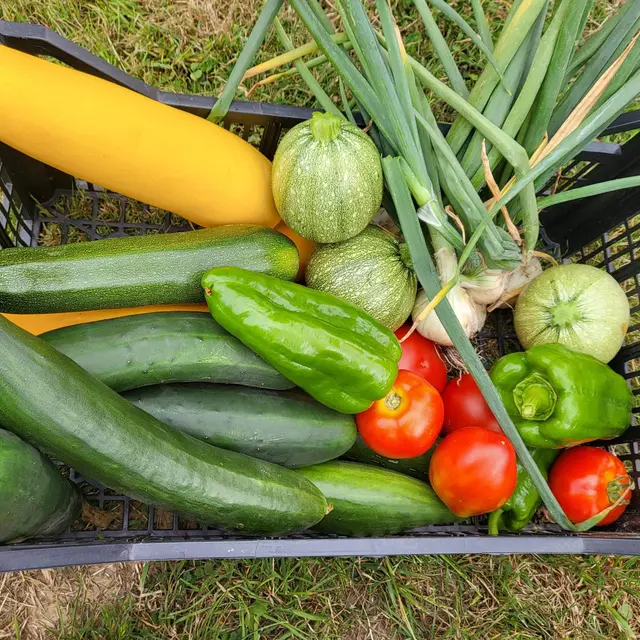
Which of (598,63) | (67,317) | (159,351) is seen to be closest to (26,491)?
(159,351)

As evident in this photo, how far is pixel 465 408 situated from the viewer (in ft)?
4.53

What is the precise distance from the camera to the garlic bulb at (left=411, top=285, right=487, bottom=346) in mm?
1312

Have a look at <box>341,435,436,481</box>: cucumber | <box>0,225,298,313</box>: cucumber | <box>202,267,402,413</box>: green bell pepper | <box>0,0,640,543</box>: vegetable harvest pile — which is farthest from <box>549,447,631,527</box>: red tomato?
<box>0,225,298,313</box>: cucumber

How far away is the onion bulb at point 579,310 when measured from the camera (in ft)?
4.39

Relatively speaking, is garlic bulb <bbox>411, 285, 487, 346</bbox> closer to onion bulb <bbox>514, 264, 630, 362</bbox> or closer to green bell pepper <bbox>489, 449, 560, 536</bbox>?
onion bulb <bbox>514, 264, 630, 362</bbox>

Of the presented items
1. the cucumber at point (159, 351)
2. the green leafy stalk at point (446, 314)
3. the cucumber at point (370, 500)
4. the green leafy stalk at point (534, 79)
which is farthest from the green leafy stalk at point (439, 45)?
the cucumber at point (370, 500)

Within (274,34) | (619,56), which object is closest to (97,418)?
(619,56)

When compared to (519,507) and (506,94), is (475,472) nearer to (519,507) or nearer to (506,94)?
(519,507)

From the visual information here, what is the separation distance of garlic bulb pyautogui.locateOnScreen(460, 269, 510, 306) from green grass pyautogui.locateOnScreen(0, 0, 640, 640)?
746mm

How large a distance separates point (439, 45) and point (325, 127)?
0.31 metres

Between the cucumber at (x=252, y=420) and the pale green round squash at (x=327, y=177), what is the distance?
0.37 meters

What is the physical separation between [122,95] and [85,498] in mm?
888

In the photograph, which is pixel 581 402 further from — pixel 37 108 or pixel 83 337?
pixel 37 108

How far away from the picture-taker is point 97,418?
0.92 meters
